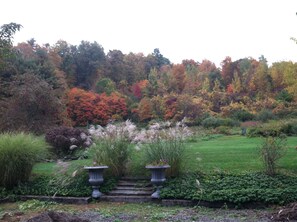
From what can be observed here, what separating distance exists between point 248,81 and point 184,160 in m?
40.9

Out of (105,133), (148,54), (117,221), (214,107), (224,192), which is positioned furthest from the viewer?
(148,54)

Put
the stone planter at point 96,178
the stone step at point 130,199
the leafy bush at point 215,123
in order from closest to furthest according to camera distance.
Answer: the stone step at point 130,199
the stone planter at point 96,178
the leafy bush at point 215,123

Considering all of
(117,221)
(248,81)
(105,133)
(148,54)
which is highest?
(148,54)

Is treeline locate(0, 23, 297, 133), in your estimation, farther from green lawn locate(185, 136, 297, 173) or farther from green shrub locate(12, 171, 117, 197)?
green shrub locate(12, 171, 117, 197)

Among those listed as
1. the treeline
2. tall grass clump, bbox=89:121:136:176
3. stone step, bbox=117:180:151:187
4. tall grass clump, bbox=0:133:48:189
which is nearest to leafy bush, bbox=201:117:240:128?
the treeline

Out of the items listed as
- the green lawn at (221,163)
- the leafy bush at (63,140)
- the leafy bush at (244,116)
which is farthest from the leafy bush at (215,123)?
the leafy bush at (63,140)

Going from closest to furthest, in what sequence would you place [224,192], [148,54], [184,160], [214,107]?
[224,192] < [184,160] < [214,107] < [148,54]

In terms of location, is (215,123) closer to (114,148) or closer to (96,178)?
(114,148)

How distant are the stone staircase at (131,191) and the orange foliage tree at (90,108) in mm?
24019

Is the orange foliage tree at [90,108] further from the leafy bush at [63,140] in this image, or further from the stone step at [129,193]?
the stone step at [129,193]

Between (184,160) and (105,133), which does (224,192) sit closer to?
(184,160)

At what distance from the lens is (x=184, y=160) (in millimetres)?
9922

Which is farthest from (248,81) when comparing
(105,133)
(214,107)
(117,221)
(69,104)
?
(117,221)

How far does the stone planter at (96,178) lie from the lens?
941 cm
